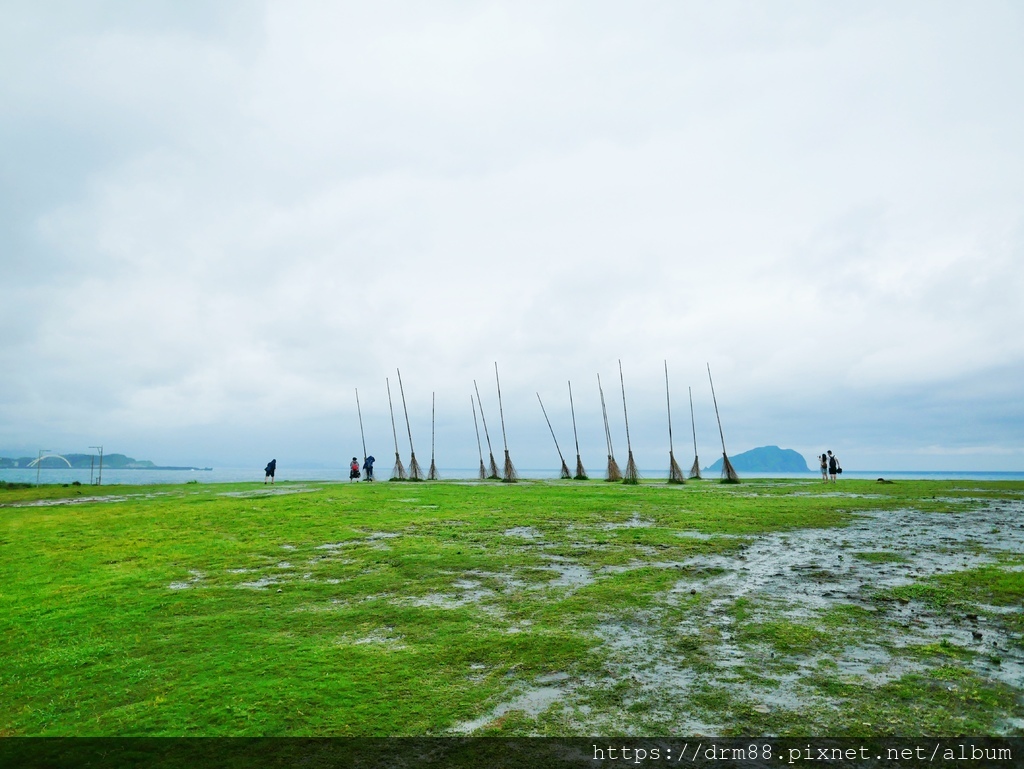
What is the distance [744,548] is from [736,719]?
7.91m

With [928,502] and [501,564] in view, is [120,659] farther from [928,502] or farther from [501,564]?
[928,502]

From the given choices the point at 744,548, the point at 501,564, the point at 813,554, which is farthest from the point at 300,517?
the point at 813,554

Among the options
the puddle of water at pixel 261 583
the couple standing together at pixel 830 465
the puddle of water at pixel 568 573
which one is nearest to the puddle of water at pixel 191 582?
the puddle of water at pixel 261 583

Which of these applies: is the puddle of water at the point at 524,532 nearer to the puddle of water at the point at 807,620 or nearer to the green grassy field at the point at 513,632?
the green grassy field at the point at 513,632

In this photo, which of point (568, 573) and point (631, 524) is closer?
point (568, 573)

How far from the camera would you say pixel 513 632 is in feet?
21.6

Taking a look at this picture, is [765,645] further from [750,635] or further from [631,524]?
[631,524]

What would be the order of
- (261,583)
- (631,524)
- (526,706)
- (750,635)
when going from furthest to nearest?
1. (631,524)
2. (261,583)
3. (750,635)
4. (526,706)

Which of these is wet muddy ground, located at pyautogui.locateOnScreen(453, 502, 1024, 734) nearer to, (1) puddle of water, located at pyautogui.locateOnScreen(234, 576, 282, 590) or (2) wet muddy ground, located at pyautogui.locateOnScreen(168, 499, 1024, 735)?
(2) wet muddy ground, located at pyautogui.locateOnScreen(168, 499, 1024, 735)

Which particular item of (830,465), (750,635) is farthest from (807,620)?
(830,465)

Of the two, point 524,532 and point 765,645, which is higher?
point 765,645

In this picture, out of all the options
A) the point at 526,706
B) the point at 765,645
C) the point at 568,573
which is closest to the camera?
the point at 526,706

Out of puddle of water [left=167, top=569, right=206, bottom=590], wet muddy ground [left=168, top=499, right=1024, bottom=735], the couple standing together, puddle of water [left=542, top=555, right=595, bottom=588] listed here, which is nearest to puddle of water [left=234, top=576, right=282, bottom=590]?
wet muddy ground [left=168, top=499, right=1024, bottom=735]

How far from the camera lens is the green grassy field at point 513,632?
4.69 metres
